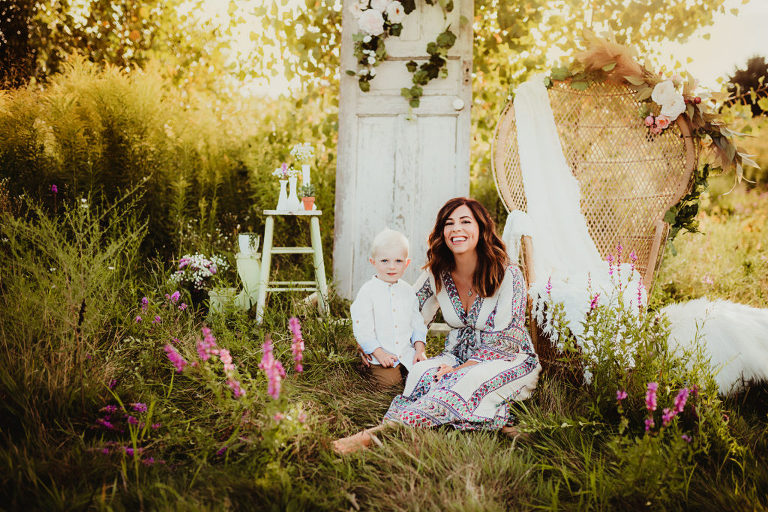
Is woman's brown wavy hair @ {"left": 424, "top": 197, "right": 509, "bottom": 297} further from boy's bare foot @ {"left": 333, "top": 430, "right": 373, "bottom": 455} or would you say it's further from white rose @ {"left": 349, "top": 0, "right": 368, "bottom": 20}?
white rose @ {"left": 349, "top": 0, "right": 368, "bottom": 20}

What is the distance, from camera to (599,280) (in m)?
2.79

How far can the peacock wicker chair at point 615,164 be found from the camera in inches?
118

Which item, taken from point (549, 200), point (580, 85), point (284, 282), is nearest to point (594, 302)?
point (549, 200)

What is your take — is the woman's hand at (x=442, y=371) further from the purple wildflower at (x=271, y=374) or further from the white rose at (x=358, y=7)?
the white rose at (x=358, y=7)

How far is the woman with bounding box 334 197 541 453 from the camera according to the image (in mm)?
2076

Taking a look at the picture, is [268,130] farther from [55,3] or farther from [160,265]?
[55,3]

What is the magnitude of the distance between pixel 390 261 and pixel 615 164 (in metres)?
1.71

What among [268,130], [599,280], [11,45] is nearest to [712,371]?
[599,280]

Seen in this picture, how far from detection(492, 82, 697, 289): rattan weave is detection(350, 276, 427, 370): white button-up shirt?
0.94m

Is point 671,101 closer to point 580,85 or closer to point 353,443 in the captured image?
point 580,85

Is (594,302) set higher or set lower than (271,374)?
higher

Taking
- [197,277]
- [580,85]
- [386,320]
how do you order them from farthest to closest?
[197,277], [580,85], [386,320]

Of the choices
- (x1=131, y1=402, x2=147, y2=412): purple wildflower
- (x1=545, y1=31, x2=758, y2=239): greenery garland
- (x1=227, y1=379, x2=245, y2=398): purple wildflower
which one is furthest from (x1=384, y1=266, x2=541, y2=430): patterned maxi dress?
(x1=545, y1=31, x2=758, y2=239): greenery garland

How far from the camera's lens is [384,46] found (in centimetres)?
348
